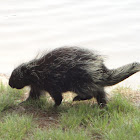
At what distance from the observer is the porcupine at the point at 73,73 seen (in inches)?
175

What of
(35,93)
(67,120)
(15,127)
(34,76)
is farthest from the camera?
(35,93)

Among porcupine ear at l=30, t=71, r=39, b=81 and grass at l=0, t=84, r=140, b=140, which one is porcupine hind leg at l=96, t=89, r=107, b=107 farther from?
porcupine ear at l=30, t=71, r=39, b=81

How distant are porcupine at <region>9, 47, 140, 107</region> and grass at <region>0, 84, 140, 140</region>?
0.81 feet

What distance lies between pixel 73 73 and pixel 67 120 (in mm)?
748

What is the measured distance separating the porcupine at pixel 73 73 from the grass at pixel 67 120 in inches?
9.8

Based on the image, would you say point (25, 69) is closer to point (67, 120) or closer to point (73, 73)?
point (73, 73)

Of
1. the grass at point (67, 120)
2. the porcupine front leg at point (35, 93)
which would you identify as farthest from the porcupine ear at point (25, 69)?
the grass at point (67, 120)

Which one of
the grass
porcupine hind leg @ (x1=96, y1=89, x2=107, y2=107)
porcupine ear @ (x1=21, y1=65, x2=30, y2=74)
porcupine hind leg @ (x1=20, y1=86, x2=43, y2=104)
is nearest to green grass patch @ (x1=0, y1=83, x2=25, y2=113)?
the grass

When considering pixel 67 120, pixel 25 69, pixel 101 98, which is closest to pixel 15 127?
pixel 67 120

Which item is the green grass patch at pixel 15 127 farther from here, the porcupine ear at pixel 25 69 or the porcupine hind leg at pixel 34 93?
the porcupine ear at pixel 25 69

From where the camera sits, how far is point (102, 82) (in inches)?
180

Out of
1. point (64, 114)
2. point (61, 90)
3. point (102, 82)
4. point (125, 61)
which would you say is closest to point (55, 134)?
point (64, 114)

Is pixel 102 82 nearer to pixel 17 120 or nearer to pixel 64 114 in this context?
pixel 64 114

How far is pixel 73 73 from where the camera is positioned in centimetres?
442
